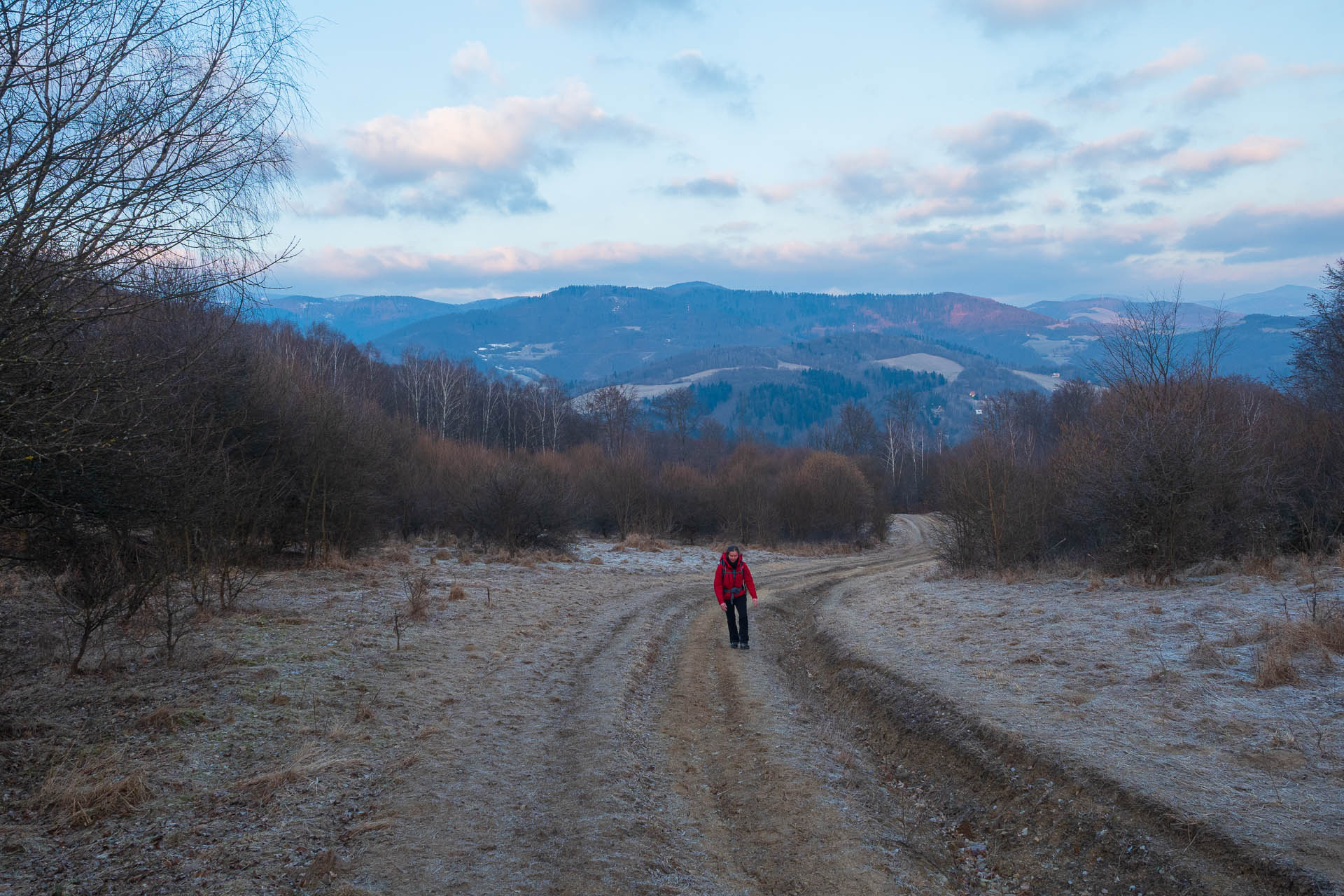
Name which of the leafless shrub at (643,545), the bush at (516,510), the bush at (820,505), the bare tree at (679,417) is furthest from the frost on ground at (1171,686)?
the bare tree at (679,417)

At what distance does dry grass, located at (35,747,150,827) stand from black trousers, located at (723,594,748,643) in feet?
29.9

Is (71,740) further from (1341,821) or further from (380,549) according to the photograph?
(380,549)

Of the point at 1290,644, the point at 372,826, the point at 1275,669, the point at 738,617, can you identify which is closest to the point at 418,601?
the point at 738,617

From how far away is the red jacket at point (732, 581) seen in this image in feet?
43.7

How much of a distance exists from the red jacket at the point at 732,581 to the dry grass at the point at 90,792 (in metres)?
9.08

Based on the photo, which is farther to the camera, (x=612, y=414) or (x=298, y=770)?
(x=612, y=414)

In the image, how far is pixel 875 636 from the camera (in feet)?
44.8

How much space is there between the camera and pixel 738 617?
13672 millimetres

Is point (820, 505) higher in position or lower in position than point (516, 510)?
lower

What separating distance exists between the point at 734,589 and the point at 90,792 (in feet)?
31.4

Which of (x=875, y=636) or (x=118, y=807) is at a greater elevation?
(x=118, y=807)

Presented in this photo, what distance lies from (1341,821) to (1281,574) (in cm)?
1152

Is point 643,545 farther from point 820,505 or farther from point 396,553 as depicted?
point 820,505

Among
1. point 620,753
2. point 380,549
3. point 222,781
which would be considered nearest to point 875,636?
point 620,753
